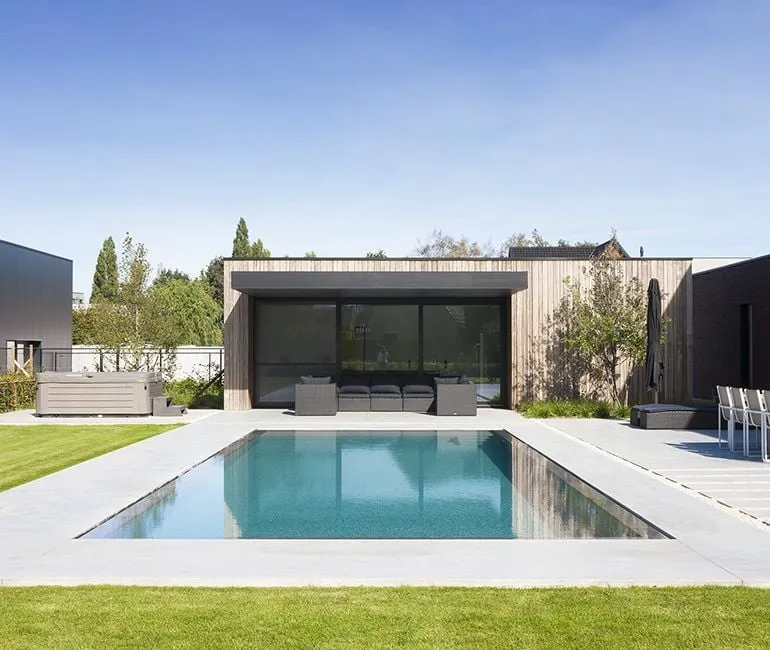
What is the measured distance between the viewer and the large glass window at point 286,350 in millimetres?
18875

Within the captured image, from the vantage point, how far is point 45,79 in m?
17.2

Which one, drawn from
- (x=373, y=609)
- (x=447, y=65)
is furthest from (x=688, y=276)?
(x=373, y=609)

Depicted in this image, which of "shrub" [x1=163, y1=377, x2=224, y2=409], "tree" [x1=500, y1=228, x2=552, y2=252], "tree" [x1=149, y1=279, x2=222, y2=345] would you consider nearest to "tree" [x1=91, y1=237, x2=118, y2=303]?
"tree" [x1=149, y1=279, x2=222, y2=345]

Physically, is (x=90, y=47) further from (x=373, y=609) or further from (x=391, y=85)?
(x=373, y=609)

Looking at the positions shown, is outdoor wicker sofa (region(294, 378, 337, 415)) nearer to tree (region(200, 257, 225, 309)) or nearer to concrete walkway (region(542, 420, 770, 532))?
concrete walkway (region(542, 420, 770, 532))

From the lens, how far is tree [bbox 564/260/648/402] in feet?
56.2

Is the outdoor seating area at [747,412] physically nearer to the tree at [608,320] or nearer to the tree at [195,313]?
the tree at [608,320]

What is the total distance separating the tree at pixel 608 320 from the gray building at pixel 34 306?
697 inches

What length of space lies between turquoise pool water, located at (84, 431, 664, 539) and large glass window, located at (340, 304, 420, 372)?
21.5 feet

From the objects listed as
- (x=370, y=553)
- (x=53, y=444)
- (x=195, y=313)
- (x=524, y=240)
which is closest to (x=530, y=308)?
(x=53, y=444)

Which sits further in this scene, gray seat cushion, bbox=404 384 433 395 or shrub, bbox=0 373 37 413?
shrub, bbox=0 373 37 413

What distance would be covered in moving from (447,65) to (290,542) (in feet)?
47.9

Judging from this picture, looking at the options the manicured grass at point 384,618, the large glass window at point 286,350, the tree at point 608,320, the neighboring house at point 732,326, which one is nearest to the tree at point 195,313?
the large glass window at point 286,350

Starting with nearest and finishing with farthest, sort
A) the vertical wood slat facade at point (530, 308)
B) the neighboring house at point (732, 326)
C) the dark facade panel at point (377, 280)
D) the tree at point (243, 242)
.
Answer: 1. the dark facade panel at point (377, 280)
2. the neighboring house at point (732, 326)
3. the vertical wood slat facade at point (530, 308)
4. the tree at point (243, 242)
